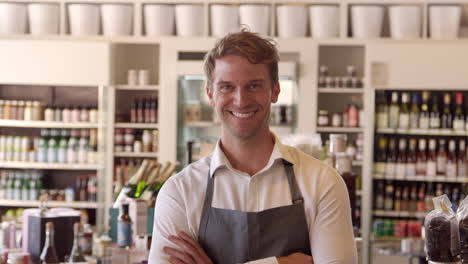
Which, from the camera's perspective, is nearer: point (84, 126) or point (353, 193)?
point (353, 193)

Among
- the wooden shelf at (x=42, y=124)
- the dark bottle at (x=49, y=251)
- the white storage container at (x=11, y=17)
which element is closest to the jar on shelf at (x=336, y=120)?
the wooden shelf at (x=42, y=124)

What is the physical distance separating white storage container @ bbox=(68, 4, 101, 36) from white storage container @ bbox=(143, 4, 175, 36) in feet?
1.68

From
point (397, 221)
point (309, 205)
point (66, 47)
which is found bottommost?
point (397, 221)

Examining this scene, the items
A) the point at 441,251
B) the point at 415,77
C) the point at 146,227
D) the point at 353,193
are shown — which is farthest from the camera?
the point at 415,77

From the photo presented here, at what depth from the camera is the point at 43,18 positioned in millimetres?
7676

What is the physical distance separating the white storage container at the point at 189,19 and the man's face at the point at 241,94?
5477 mm

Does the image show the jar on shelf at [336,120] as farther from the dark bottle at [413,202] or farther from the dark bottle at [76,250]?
the dark bottle at [76,250]

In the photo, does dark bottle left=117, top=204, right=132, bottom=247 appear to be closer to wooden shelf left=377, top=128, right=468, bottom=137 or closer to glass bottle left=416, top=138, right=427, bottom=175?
wooden shelf left=377, top=128, right=468, bottom=137

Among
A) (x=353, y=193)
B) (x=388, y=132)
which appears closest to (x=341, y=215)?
(x=353, y=193)

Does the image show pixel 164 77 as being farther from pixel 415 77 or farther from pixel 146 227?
pixel 146 227

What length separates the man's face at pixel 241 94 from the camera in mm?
2078

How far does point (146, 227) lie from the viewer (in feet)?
13.7

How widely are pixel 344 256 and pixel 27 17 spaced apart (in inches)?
261

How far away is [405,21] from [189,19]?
2.06 metres
